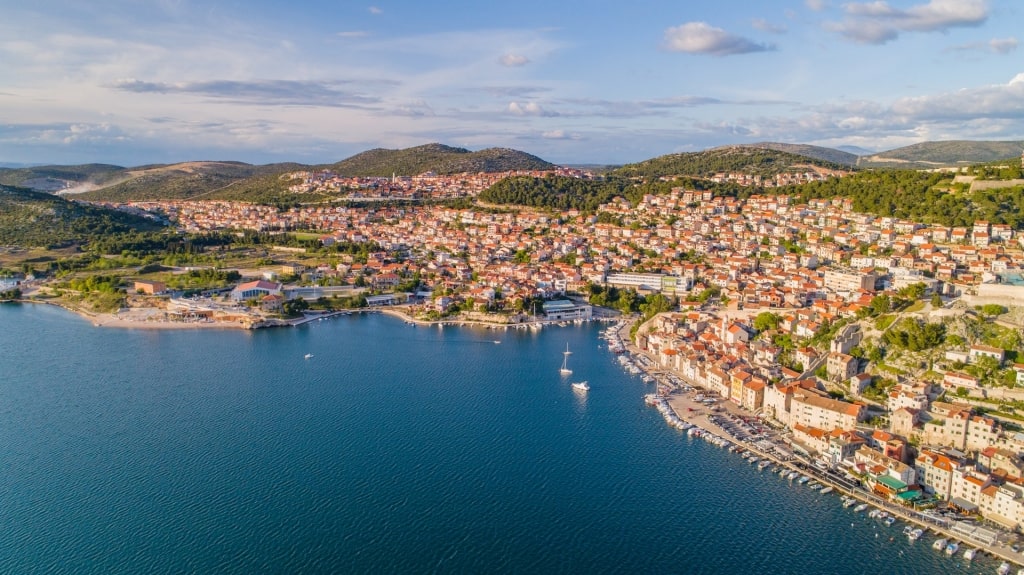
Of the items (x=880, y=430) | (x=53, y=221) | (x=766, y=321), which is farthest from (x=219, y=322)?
(x=53, y=221)

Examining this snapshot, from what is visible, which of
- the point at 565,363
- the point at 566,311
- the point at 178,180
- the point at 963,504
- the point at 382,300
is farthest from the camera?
the point at 178,180

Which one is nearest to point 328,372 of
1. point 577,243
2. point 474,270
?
point 474,270

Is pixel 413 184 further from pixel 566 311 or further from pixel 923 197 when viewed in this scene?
pixel 923 197

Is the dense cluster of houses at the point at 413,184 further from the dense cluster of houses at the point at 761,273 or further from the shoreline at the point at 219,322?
the shoreline at the point at 219,322

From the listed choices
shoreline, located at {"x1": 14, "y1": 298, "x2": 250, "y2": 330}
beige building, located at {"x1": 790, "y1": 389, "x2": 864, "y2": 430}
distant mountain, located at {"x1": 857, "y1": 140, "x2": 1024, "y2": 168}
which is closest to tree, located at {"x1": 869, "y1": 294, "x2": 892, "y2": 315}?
beige building, located at {"x1": 790, "y1": 389, "x2": 864, "y2": 430}

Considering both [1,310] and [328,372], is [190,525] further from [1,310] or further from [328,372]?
[1,310]

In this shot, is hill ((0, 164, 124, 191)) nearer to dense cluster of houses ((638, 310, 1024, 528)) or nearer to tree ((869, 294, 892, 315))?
dense cluster of houses ((638, 310, 1024, 528))
